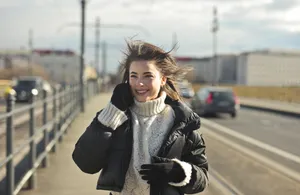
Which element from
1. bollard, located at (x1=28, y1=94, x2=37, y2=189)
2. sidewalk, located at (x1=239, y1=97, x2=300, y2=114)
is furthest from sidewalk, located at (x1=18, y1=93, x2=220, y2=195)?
sidewalk, located at (x1=239, y1=97, x2=300, y2=114)

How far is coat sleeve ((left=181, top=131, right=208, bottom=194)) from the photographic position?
2600mm

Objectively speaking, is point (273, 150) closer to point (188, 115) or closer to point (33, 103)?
point (33, 103)

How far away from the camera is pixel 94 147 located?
249cm

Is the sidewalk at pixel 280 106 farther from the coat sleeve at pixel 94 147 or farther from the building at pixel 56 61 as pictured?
the building at pixel 56 61

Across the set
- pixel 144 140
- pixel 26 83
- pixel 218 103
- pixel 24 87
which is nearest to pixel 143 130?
pixel 144 140

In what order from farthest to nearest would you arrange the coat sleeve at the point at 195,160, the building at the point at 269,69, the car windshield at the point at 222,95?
1. the building at the point at 269,69
2. the car windshield at the point at 222,95
3. the coat sleeve at the point at 195,160

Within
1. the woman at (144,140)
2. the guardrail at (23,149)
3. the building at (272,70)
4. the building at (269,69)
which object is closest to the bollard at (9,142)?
the guardrail at (23,149)

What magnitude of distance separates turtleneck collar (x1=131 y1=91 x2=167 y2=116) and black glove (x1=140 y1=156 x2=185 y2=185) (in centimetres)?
24

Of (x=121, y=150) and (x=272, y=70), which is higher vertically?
(x=272, y=70)

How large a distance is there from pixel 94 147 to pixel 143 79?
427mm

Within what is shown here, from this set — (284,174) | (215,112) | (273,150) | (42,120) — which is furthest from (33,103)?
(215,112)

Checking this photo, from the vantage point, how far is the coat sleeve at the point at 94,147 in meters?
2.48

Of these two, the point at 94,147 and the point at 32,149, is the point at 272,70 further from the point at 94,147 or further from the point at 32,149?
the point at 94,147

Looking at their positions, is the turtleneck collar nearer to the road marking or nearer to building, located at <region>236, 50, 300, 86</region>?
the road marking
